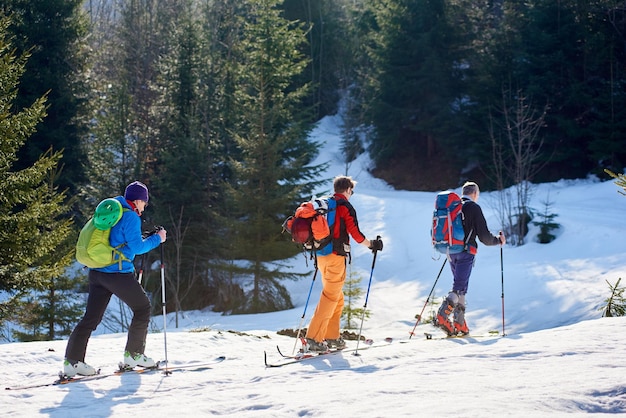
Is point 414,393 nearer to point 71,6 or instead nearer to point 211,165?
point 211,165

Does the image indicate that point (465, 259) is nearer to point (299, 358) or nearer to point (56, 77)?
point (299, 358)

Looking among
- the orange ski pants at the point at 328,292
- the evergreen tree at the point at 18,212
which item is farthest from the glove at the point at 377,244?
the evergreen tree at the point at 18,212

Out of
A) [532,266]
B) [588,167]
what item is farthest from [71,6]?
[588,167]

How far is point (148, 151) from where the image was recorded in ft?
82.9

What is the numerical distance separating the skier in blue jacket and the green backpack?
61 millimetres

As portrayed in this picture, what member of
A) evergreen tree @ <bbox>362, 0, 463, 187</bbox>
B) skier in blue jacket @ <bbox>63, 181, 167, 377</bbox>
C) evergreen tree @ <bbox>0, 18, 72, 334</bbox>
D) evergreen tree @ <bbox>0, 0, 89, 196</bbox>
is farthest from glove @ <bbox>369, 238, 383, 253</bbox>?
evergreen tree @ <bbox>362, 0, 463, 187</bbox>

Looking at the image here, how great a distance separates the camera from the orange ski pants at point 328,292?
771cm

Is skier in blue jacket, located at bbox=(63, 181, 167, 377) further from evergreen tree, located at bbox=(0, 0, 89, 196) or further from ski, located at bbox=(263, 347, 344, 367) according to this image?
evergreen tree, located at bbox=(0, 0, 89, 196)

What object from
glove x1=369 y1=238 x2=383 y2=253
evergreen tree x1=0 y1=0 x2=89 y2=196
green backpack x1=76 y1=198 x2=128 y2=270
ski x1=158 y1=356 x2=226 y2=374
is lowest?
ski x1=158 y1=356 x2=226 y2=374

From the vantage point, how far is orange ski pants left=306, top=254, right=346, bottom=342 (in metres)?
7.71

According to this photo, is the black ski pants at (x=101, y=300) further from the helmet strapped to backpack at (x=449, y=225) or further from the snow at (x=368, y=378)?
the helmet strapped to backpack at (x=449, y=225)

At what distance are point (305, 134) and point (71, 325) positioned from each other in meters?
12.3

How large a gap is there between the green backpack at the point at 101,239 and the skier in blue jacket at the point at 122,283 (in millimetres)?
61

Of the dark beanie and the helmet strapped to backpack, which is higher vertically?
the dark beanie
